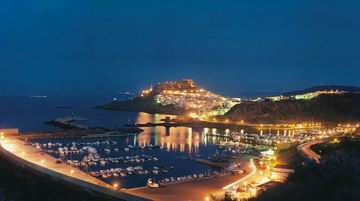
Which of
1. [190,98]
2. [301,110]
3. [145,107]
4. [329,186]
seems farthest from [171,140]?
[190,98]

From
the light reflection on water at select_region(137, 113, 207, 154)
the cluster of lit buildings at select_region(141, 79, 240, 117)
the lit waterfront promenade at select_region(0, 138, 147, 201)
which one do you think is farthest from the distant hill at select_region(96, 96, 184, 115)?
the lit waterfront promenade at select_region(0, 138, 147, 201)

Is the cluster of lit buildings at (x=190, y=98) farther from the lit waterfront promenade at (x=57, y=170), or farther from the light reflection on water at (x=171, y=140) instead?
the lit waterfront promenade at (x=57, y=170)

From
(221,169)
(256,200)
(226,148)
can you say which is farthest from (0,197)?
(226,148)

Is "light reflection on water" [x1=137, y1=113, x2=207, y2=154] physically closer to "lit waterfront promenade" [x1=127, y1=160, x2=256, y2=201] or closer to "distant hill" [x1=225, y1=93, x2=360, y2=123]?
"lit waterfront promenade" [x1=127, y1=160, x2=256, y2=201]

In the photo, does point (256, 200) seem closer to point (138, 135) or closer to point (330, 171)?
point (330, 171)

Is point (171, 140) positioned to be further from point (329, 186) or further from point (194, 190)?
point (329, 186)
